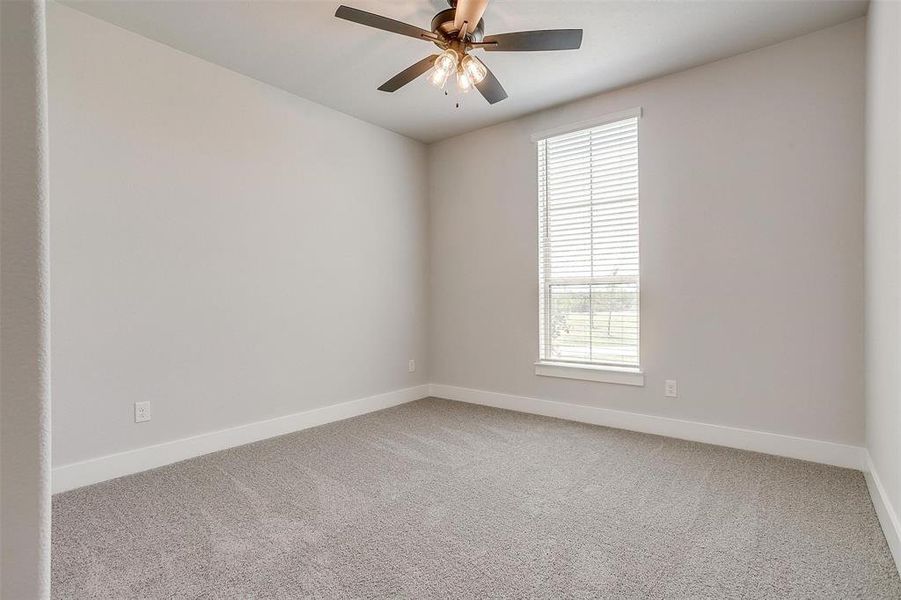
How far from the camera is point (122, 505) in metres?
2.30

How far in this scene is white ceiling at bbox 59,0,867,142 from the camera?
8.33ft

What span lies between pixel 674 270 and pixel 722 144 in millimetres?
914

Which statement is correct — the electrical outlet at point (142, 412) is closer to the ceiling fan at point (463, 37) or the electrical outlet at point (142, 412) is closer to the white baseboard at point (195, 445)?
the white baseboard at point (195, 445)

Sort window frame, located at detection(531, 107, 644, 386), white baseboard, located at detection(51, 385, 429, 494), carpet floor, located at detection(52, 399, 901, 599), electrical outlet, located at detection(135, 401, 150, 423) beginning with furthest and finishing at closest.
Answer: window frame, located at detection(531, 107, 644, 386)
electrical outlet, located at detection(135, 401, 150, 423)
white baseboard, located at detection(51, 385, 429, 494)
carpet floor, located at detection(52, 399, 901, 599)

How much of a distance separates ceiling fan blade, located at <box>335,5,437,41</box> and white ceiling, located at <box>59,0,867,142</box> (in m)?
Answer: 0.37

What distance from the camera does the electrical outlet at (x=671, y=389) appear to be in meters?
3.34

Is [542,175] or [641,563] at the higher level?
[542,175]

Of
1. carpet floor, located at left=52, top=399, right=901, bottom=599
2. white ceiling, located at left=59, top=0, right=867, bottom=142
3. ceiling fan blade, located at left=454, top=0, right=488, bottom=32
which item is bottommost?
carpet floor, located at left=52, top=399, right=901, bottom=599

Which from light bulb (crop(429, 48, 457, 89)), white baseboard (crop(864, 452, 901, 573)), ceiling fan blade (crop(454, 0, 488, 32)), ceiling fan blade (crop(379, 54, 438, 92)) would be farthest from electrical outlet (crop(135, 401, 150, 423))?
white baseboard (crop(864, 452, 901, 573))

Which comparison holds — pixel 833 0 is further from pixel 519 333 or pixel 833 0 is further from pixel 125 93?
pixel 125 93

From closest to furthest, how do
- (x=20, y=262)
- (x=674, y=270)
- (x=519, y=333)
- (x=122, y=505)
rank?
(x=20, y=262), (x=122, y=505), (x=674, y=270), (x=519, y=333)

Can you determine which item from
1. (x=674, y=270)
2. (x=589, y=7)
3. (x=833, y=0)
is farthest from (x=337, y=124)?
(x=833, y=0)

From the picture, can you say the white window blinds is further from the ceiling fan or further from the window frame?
the ceiling fan

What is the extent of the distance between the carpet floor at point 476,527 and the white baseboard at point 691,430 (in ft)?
0.36
